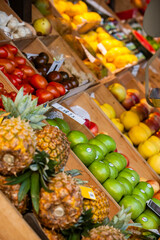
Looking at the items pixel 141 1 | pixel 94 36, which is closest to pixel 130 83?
pixel 94 36

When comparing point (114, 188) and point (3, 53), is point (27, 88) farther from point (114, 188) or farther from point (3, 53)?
point (114, 188)

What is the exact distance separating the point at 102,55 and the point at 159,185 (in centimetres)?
247

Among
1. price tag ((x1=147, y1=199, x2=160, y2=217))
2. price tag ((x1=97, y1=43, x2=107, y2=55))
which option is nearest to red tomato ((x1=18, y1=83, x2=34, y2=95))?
price tag ((x1=147, y1=199, x2=160, y2=217))

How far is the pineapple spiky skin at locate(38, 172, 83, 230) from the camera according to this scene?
51.0 inches

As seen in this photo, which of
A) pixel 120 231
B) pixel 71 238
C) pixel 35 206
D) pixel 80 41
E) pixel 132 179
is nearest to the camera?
pixel 35 206

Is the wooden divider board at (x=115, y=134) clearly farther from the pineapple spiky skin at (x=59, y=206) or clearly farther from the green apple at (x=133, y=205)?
the pineapple spiky skin at (x=59, y=206)

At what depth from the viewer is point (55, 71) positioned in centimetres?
305

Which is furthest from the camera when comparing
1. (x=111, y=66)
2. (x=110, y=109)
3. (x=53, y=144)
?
(x=111, y=66)

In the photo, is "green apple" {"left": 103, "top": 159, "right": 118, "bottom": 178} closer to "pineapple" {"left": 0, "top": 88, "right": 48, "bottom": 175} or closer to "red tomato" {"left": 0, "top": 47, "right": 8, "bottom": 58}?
"pineapple" {"left": 0, "top": 88, "right": 48, "bottom": 175}

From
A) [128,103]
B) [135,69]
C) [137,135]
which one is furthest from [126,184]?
[135,69]

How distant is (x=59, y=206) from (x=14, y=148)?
330 millimetres

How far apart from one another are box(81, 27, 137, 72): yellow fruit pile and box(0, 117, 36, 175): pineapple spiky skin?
327cm

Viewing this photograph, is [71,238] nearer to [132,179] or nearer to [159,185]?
[132,179]

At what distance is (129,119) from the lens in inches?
144
